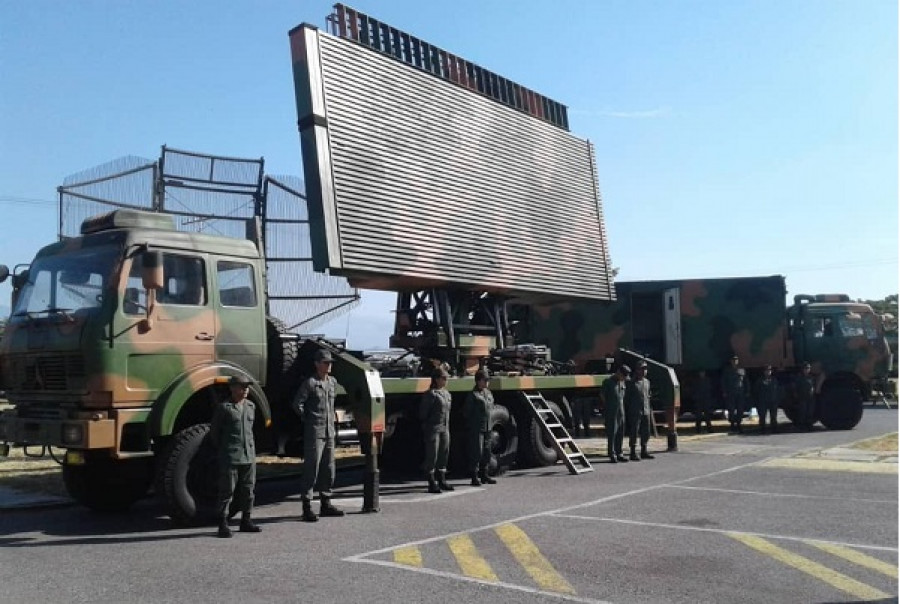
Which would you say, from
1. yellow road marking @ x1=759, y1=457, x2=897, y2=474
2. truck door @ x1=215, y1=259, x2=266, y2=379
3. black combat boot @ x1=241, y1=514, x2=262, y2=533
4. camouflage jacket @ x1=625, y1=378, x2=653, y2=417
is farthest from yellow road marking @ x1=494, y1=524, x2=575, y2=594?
yellow road marking @ x1=759, y1=457, x2=897, y2=474

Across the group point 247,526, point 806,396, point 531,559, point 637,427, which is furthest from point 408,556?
point 806,396

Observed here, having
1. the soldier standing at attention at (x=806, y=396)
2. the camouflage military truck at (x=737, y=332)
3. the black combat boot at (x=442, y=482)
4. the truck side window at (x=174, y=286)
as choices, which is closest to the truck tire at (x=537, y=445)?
the black combat boot at (x=442, y=482)

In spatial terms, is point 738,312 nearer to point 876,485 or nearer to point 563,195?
point 563,195

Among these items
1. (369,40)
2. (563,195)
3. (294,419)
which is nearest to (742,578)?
(294,419)

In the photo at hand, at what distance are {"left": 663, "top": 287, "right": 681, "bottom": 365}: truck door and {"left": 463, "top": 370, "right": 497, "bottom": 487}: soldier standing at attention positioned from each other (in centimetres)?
881

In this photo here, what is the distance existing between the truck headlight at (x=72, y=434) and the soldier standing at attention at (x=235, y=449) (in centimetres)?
109

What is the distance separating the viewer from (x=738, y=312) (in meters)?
18.5

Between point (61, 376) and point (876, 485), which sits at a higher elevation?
point (61, 376)

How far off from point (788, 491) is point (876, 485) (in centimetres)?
131

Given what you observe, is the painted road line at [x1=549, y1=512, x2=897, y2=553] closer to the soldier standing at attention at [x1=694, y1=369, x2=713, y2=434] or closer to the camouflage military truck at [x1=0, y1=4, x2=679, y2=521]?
the camouflage military truck at [x1=0, y1=4, x2=679, y2=521]

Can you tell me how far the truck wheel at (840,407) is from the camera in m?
17.6

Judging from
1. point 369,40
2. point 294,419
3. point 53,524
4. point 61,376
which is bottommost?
point 53,524

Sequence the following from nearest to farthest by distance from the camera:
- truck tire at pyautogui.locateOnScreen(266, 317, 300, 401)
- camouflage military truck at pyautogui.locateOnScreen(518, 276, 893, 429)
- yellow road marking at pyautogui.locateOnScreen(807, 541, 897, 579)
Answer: yellow road marking at pyautogui.locateOnScreen(807, 541, 897, 579) < truck tire at pyautogui.locateOnScreen(266, 317, 300, 401) < camouflage military truck at pyautogui.locateOnScreen(518, 276, 893, 429)

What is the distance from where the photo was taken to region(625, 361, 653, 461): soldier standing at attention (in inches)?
500
